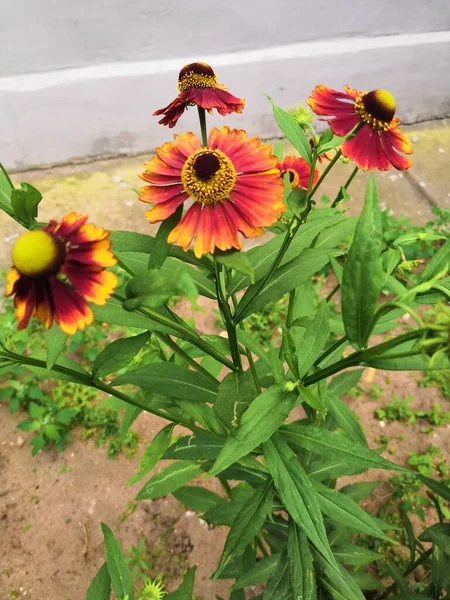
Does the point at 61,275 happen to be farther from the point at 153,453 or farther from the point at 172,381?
the point at 153,453

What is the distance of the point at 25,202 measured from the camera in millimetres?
595

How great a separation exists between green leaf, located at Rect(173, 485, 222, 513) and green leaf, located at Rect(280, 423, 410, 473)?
52 centimetres

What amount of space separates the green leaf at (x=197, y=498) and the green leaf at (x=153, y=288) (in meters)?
0.85

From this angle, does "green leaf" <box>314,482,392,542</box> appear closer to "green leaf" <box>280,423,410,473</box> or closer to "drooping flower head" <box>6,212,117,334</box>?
"green leaf" <box>280,423,410,473</box>

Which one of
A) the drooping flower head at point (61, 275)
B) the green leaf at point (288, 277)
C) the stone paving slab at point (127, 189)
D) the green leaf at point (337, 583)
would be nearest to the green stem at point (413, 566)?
the green leaf at point (337, 583)

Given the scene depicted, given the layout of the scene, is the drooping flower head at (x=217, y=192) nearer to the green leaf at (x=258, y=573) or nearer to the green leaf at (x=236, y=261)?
the green leaf at (x=236, y=261)

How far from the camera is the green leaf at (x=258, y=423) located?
65 centimetres

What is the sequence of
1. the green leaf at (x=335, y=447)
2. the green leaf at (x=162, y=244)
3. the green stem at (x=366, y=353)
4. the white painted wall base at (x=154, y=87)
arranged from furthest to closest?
the white painted wall base at (x=154, y=87)
the green leaf at (x=335, y=447)
the green leaf at (x=162, y=244)
the green stem at (x=366, y=353)

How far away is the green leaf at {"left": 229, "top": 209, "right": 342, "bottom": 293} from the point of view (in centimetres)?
76

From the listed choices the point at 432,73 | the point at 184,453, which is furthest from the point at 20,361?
the point at 432,73

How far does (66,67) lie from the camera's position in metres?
2.30

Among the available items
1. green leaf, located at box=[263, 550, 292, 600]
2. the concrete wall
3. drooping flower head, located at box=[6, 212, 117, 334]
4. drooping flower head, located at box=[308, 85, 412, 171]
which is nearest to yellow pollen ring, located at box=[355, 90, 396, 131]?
drooping flower head, located at box=[308, 85, 412, 171]

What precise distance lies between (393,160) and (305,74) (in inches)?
80.6

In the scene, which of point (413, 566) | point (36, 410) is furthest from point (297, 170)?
point (36, 410)
